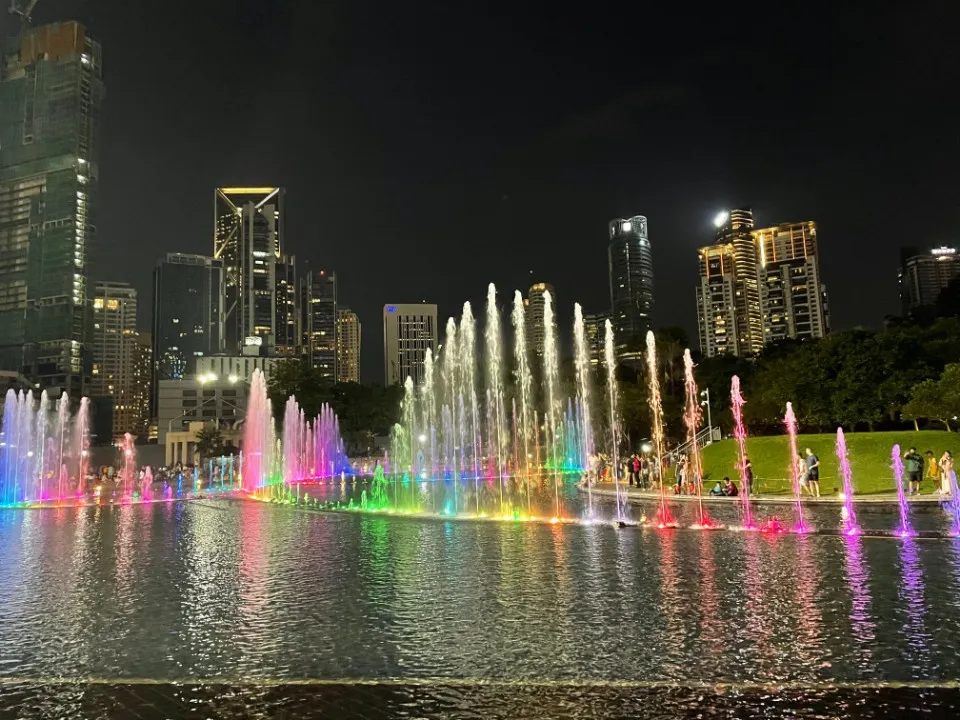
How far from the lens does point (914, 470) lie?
2466 cm

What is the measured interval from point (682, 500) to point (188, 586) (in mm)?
20366

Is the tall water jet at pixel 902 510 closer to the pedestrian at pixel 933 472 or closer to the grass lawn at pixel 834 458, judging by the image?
the grass lawn at pixel 834 458

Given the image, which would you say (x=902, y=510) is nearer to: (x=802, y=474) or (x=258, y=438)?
(x=802, y=474)

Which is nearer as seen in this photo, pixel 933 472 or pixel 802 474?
pixel 802 474

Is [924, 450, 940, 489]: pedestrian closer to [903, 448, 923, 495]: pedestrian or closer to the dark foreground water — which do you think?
[903, 448, 923, 495]: pedestrian

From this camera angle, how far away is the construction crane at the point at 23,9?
171m

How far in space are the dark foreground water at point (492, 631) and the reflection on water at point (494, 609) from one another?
44mm

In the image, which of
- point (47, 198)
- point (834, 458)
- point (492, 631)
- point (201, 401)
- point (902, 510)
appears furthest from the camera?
point (47, 198)

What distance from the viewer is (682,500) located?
27.8 meters

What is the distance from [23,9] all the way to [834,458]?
20763cm

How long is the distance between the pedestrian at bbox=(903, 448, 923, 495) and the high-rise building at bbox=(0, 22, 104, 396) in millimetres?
173661

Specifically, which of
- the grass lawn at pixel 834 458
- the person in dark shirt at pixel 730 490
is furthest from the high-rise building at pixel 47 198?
the person in dark shirt at pixel 730 490

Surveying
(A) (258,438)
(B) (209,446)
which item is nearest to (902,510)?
(A) (258,438)

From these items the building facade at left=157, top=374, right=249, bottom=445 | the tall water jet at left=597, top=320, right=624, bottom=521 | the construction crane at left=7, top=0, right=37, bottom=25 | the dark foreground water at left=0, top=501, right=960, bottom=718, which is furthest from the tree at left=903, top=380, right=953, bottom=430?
the construction crane at left=7, top=0, right=37, bottom=25
